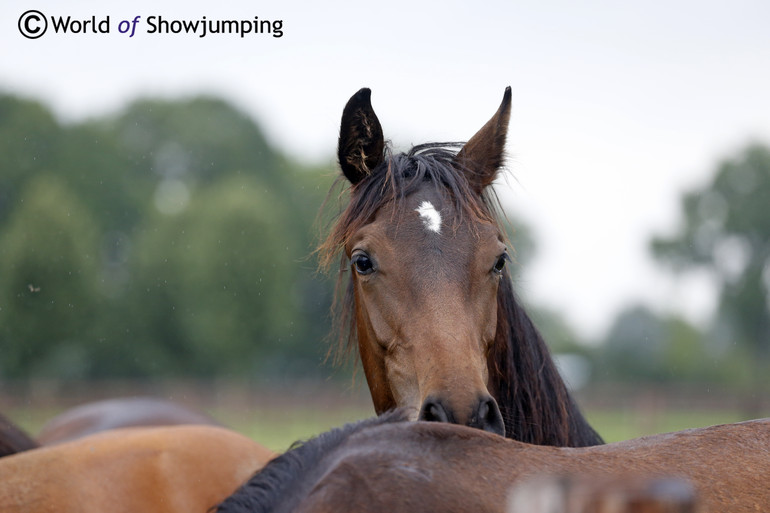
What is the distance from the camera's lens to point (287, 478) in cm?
193

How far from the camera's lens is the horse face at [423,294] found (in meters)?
2.87

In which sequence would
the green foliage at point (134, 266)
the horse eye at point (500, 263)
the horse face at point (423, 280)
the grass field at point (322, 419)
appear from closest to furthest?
the horse face at point (423, 280)
the horse eye at point (500, 263)
the grass field at point (322, 419)
the green foliage at point (134, 266)

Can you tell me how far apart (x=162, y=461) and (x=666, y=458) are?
236 centimetres

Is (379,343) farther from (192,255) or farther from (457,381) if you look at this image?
(192,255)

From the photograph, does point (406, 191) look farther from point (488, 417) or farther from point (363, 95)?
point (488, 417)

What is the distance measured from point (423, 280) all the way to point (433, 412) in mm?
626

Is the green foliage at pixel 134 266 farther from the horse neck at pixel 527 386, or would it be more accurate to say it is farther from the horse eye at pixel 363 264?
the horse eye at pixel 363 264

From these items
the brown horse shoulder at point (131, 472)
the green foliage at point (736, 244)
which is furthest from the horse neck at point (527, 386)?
the green foliage at point (736, 244)

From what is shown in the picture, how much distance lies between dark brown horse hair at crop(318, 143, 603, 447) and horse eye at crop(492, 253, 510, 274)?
0.62 feet

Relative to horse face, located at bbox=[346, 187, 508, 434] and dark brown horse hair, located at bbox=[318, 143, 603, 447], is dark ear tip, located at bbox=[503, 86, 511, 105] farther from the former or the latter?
horse face, located at bbox=[346, 187, 508, 434]

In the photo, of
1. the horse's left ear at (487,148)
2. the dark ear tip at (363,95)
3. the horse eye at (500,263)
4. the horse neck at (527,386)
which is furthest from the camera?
the horse's left ear at (487,148)

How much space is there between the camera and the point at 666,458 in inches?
82.0

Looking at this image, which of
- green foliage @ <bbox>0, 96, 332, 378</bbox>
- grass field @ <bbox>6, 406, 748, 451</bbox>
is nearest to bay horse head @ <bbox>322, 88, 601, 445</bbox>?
grass field @ <bbox>6, 406, 748, 451</bbox>

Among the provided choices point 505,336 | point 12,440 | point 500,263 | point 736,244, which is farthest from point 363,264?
point 736,244
